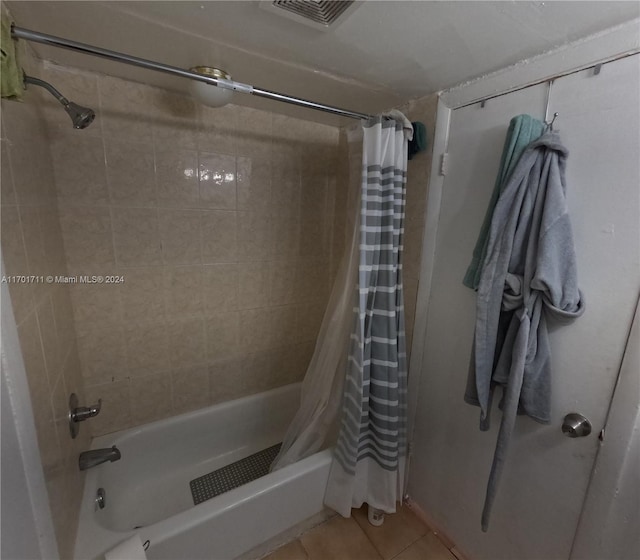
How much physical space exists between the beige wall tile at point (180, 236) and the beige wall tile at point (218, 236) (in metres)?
0.03

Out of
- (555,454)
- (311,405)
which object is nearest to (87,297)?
(311,405)

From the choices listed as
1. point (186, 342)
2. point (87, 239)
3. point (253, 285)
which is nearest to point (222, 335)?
point (186, 342)

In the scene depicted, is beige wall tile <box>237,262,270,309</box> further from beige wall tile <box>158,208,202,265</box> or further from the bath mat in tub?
the bath mat in tub

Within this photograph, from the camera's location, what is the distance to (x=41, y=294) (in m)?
0.86

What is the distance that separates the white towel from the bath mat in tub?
0.60 m

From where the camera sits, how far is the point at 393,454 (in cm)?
129

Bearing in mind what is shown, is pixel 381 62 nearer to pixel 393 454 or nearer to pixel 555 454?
pixel 555 454

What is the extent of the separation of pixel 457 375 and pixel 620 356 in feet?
1.73

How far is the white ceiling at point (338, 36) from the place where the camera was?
75cm

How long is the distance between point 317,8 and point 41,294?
1123 millimetres

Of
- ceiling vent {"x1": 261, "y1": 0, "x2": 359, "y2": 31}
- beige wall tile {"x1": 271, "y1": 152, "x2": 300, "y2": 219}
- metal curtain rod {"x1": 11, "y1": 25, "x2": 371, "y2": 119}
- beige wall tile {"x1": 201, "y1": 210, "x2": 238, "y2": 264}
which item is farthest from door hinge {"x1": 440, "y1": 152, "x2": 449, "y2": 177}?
beige wall tile {"x1": 201, "y1": 210, "x2": 238, "y2": 264}

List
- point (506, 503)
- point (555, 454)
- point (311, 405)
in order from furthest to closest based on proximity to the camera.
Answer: point (311, 405), point (506, 503), point (555, 454)

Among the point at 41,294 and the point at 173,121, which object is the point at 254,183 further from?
the point at 41,294

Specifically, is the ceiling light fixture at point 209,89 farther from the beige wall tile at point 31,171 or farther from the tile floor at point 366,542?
the tile floor at point 366,542
